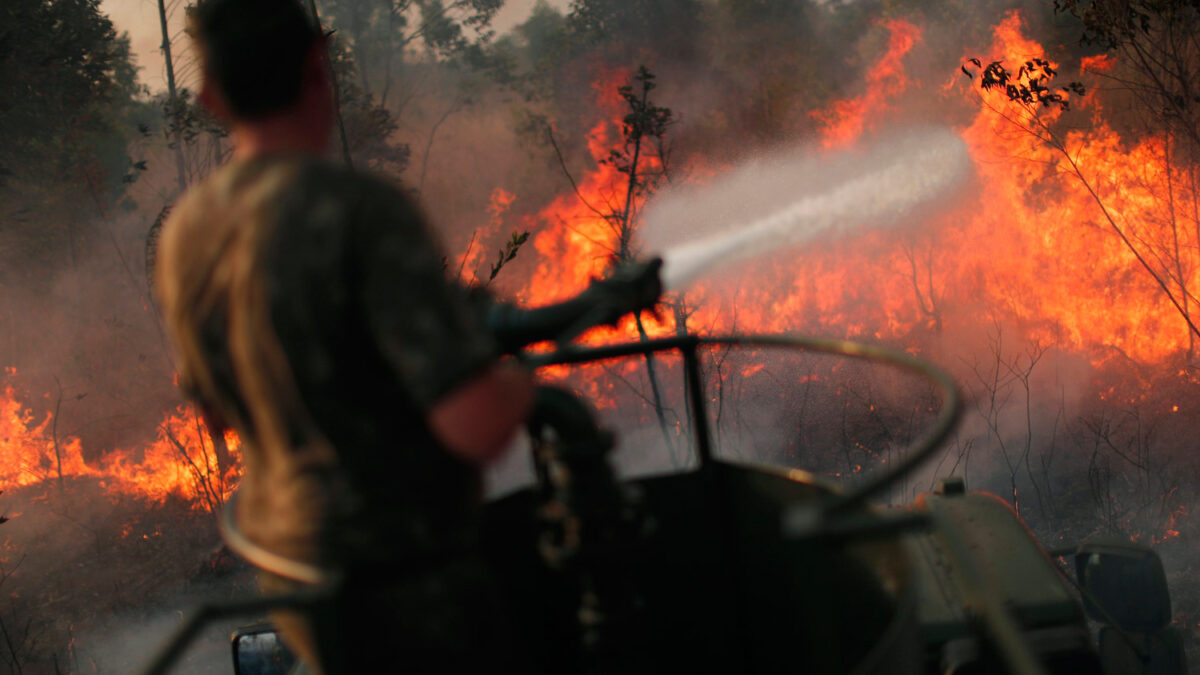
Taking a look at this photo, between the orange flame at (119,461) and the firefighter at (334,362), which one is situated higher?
the firefighter at (334,362)

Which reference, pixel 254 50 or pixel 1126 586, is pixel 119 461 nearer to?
pixel 1126 586

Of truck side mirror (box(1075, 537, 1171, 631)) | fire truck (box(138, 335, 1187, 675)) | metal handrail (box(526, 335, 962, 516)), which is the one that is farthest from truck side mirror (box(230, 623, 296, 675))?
truck side mirror (box(1075, 537, 1171, 631))

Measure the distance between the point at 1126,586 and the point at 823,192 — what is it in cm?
1138

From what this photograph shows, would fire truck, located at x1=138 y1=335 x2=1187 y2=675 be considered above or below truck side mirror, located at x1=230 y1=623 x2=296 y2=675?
above

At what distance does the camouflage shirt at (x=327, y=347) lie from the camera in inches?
45.8

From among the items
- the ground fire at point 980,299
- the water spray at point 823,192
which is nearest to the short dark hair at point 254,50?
the ground fire at point 980,299

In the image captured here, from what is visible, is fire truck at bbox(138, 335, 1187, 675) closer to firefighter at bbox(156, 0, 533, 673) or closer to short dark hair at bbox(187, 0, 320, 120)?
firefighter at bbox(156, 0, 533, 673)

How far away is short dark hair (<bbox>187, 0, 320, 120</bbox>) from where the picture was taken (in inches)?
50.4

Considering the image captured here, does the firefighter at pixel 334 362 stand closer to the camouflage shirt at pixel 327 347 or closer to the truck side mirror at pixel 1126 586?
the camouflage shirt at pixel 327 347

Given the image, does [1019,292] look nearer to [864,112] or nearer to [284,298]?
[864,112]

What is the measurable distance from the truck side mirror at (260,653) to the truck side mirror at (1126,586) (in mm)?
3111

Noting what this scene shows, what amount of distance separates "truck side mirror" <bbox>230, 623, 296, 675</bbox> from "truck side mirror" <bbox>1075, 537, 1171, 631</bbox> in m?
3.11

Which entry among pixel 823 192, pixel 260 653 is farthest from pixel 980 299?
pixel 260 653

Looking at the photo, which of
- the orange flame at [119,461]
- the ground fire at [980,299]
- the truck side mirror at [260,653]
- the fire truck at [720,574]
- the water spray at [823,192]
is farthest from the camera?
the water spray at [823,192]
